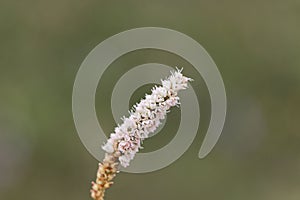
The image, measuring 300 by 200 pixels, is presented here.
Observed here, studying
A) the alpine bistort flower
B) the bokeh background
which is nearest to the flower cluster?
the alpine bistort flower

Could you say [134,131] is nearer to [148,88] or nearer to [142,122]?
[142,122]

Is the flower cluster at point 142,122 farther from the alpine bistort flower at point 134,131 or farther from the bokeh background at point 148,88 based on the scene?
the bokeh background at point 148,88

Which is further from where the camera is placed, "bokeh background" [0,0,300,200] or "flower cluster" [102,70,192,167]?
"bokeh background" [0,0,300,200]

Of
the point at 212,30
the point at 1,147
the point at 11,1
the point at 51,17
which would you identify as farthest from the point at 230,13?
the point at 1,147

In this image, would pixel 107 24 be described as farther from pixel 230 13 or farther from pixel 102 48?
pixel 230 13

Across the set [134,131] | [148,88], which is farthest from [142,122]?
[148,88]

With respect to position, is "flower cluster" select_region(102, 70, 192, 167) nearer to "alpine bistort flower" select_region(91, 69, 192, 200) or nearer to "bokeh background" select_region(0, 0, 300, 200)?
"alpine bistort flower" select_region(91, 69, 192, 200)

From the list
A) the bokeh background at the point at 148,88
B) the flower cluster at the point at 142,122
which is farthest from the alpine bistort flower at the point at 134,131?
the bokeh background at the point at 148,88
